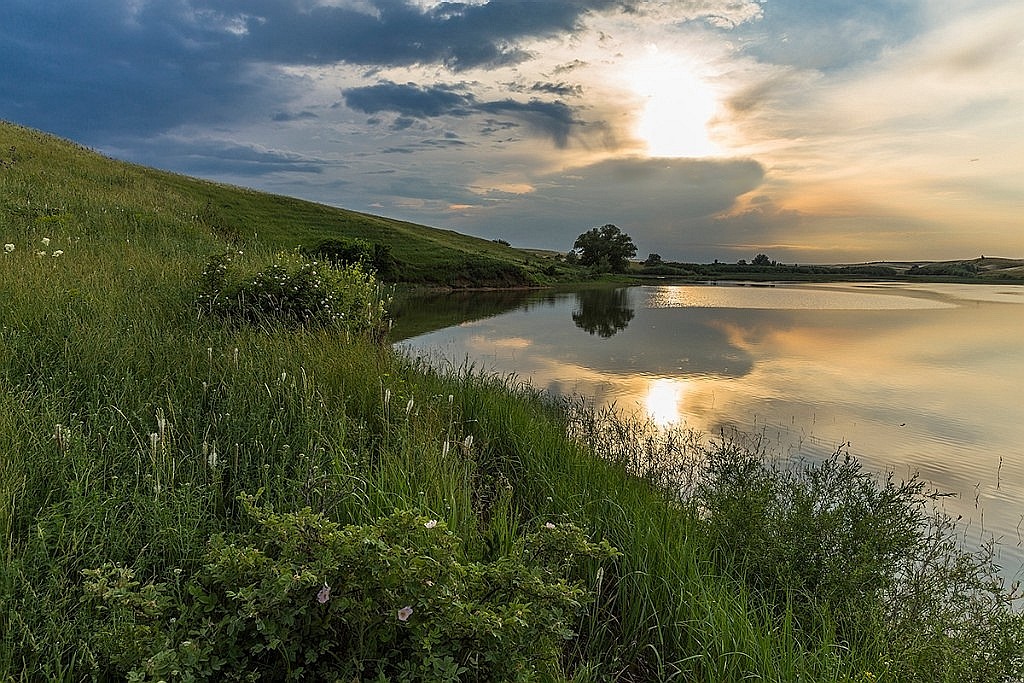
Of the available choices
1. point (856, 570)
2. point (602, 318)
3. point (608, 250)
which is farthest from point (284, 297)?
point (608, 250)

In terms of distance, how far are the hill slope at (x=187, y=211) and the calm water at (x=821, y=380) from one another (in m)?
9.07

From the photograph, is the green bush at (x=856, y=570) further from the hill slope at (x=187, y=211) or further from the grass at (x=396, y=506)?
the hill slope at (x=187, y=211)

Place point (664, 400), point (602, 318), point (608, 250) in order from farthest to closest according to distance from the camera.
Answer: point (608, 250), point (602, 318), point (664, 400)

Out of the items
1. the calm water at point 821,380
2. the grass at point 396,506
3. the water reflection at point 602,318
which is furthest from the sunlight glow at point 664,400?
the water reflection at point 602,318

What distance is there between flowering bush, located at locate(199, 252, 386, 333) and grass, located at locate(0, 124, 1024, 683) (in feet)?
3.01

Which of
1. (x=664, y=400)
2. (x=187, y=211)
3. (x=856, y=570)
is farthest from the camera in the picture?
(x=187, y=211)

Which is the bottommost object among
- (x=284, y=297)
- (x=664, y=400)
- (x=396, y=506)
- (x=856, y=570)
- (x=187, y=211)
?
(x=664, y=400)

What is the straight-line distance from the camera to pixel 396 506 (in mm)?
3424

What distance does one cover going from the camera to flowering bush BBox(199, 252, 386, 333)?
335 inches

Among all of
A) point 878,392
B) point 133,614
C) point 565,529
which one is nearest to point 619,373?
point 878,392

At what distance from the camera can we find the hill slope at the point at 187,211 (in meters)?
15.7

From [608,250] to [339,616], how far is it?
307 feet

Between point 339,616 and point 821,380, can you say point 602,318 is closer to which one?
point 821,380

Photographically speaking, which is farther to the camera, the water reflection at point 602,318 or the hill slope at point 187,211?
the water reflection at point 602,318
